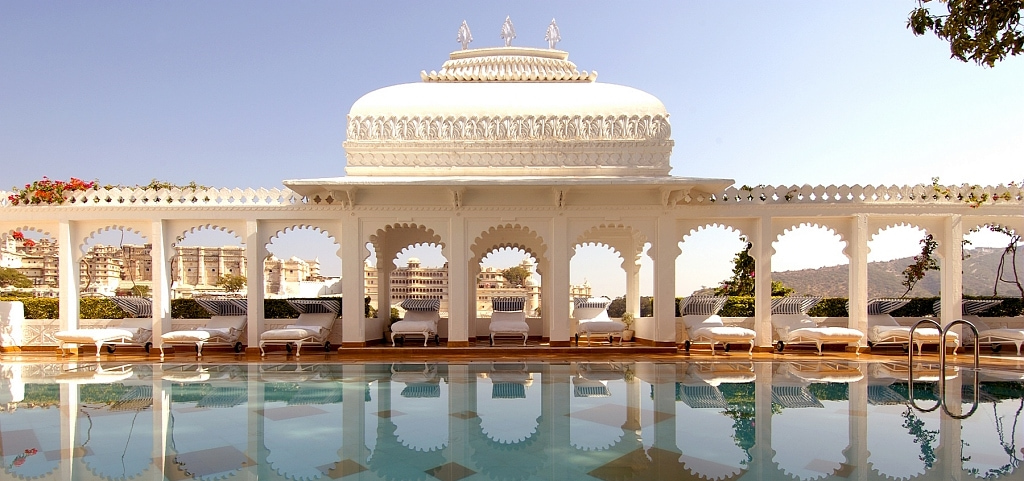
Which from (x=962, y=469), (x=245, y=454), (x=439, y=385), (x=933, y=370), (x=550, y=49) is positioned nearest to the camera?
(x=962, y=469)

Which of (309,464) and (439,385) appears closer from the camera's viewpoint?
(309,464)

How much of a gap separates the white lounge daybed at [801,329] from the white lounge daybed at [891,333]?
0.44 metres

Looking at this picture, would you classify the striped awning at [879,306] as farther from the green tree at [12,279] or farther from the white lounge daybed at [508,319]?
the green tree at [12,279]

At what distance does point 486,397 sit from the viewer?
24.0 ft

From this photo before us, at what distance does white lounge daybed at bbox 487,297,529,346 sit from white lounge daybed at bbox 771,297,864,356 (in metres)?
4.93

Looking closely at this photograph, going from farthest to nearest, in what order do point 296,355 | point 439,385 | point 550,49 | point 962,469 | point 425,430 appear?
point 550,49, point 296,355, point 439,385, point 425,430, point 962,469

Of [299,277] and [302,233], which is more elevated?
[302,233]

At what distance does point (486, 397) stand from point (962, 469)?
4604mm

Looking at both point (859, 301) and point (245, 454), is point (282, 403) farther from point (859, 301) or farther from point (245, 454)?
point (859, 301)

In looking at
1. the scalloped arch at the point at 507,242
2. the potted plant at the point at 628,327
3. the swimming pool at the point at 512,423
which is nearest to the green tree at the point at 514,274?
the scalloped arch at the point at 507,242

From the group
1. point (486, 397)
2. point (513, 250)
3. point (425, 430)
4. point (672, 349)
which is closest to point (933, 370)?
point (672, 349)

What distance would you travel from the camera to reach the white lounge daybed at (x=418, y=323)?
1194cm

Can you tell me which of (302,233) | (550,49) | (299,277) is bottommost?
(299,277)

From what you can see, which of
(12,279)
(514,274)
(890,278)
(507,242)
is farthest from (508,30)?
(12,279)
